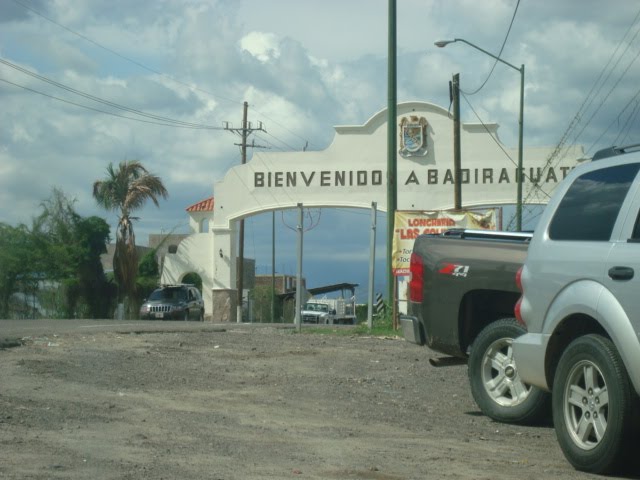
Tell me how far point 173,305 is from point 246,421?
31769 mm

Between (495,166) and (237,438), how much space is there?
3258 cm

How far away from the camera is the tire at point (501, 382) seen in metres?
9.51

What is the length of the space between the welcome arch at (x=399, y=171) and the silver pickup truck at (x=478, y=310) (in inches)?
1108

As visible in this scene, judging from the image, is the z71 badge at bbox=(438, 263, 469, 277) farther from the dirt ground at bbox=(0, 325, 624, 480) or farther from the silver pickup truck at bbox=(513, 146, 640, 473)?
the silver pickup truck at bbox=(513, 146, 640, 473)

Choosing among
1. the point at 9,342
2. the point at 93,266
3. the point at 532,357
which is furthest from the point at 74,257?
the point at 532,357

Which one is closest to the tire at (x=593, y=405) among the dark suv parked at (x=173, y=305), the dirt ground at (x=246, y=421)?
the dirt ground at (x=246, y=421)

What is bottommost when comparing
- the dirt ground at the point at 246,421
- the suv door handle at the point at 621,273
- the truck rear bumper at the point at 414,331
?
the dirt ground at the point at 246,421

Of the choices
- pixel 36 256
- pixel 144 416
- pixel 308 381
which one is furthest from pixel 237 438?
pixel 36 256

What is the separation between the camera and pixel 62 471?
6.69 meters

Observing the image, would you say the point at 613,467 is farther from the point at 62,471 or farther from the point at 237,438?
the point at 62,471

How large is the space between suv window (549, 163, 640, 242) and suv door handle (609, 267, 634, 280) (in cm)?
38

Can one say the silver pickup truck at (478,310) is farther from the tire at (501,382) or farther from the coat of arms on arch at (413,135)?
the coat of arms on arch at (413,135)

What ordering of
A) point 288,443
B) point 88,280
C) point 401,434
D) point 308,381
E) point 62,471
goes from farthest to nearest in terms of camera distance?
point 88,280
point 308,381
point 401,434
point 288,443
point 62,471

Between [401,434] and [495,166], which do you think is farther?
[495,166]
